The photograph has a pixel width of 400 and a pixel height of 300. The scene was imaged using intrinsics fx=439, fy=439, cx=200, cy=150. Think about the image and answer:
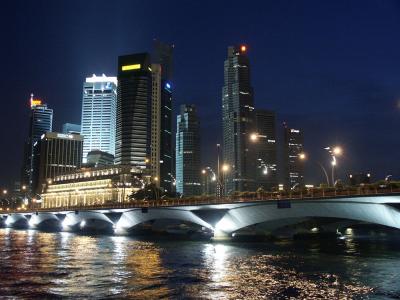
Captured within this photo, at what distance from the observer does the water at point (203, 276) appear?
29.8 metres

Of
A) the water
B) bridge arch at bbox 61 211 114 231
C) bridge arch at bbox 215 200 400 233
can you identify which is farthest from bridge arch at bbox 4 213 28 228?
the water

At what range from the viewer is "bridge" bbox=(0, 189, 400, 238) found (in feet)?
167

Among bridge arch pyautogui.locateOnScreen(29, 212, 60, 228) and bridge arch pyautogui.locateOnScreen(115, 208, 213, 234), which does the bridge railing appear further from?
bridge arch pyautogui.locateOnScreen(29, 212, 60, 228)

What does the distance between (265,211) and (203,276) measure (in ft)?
97.3

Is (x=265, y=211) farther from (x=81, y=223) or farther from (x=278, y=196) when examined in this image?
(x=81, y=223)

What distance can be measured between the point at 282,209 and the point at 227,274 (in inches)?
1025

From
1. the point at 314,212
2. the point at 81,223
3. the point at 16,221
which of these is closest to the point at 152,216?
the point at 314,212

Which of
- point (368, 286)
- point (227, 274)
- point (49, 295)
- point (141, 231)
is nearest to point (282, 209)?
point (227, 274)

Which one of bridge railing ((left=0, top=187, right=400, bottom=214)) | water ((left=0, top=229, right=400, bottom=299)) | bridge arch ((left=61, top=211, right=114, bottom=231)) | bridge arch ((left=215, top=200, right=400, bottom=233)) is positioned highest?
bridge railing ((left=0, top=187, right=400, bottom=214))

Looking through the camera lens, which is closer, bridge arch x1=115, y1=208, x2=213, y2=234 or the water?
the water

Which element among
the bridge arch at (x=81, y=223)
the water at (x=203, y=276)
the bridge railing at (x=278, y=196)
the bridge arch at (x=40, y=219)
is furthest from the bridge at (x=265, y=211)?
the bridge arch at (x=40, y=219)

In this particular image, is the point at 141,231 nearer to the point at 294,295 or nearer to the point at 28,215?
the point at 28,215

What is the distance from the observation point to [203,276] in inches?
1459

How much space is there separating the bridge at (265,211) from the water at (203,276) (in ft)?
18.5
